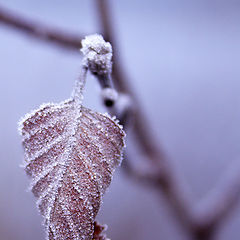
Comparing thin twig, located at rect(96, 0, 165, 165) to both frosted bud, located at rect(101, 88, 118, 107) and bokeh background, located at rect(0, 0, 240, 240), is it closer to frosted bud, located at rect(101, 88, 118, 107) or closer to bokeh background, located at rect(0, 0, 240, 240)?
frosted bud, located at rect(101, 88, 118, 107)

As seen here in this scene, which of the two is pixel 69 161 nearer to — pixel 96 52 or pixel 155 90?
pixel 96 52

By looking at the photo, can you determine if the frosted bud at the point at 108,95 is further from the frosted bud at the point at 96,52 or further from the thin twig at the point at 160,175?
the thin twig at the point at 160,175

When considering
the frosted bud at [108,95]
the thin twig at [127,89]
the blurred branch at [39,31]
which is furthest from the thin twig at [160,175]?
the frosted bud at [108,95]

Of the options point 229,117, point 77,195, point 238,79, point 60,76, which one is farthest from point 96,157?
point 238,79

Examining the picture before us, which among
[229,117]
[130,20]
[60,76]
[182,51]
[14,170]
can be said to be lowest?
[14,170]

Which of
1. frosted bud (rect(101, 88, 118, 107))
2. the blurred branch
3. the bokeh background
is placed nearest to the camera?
frosted bud (rect(101, 88, 118, 107))

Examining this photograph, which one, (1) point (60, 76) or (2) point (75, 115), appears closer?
(2) point (75, 115)

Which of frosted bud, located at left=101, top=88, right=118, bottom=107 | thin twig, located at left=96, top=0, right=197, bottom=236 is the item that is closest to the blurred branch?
thin twig, located at left=96, top=0, right=197, bottom=236

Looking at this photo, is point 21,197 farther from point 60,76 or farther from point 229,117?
point 229,117
